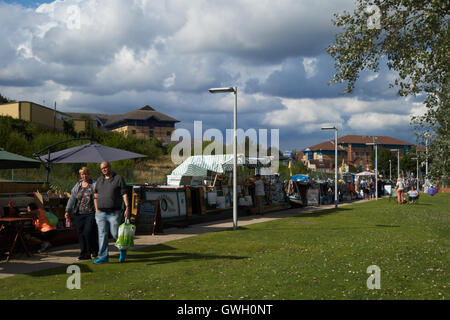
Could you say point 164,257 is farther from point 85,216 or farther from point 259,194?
point 259,194

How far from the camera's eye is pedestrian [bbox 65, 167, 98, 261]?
10.5 meters

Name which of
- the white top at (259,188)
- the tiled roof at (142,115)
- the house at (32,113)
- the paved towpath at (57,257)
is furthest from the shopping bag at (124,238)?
the tiled roof at (142,115)

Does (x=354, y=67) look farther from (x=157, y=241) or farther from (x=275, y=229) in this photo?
(x=157, y=241)

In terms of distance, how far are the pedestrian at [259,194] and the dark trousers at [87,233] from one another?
14090 millimetres

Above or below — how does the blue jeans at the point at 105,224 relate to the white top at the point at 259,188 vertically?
below

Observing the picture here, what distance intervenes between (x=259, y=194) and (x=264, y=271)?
15323mm

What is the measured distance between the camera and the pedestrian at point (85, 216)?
412 inches

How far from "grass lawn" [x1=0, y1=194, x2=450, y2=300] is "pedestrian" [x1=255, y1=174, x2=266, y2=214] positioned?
9365mm

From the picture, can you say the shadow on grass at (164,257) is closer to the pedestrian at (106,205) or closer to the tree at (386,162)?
the pedestrian at (106,205)

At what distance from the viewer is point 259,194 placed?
79.2 feet

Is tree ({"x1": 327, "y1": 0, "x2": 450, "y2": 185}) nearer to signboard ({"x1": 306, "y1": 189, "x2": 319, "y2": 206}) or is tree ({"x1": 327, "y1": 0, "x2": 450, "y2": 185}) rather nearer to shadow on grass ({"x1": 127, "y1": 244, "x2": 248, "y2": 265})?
shadow on grass ({"x1": 127, "y1": 244, "x2": 248, "y2": 265})

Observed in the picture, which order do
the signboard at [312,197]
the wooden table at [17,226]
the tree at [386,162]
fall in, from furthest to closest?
the tree at [386,162] < the signboard at [312,197] < the wooden table at [17,226]

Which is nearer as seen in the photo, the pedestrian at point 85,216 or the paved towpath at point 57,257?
the paved towpath at point 57,257

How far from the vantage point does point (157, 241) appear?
1362 centimetres
